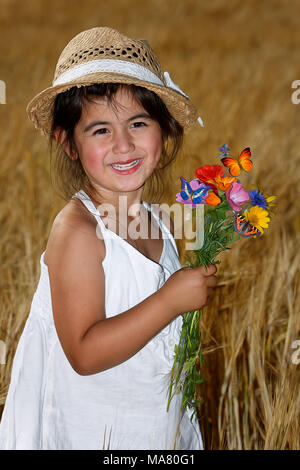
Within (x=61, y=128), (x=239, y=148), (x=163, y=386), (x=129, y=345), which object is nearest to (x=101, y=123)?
(x=61, y=128)

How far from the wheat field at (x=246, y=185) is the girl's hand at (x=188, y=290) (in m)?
0.39

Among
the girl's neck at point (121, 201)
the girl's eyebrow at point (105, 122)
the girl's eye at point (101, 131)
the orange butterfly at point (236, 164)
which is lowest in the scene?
the orange butterfly at point (236, 164)

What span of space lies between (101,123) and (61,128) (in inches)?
5.2

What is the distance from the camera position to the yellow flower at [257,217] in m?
0.94

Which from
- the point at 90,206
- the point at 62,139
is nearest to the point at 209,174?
the point at 90,206

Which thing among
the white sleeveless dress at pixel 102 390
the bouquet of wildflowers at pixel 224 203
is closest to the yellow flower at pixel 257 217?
the bouquet of wildflowers at pixel 224 203

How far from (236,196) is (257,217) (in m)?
0.05

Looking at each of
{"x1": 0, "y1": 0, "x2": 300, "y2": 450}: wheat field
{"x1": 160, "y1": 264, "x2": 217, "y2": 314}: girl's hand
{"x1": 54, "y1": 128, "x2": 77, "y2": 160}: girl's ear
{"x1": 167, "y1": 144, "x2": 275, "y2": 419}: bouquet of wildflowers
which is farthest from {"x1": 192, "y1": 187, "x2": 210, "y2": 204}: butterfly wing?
{"x1": 0, "y1": 0, "x2": 300, "y2": 450}: wheat field

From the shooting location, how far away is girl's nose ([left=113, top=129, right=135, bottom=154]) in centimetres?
113

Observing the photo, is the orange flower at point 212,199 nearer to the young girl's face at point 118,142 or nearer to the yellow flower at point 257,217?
the yellow flower at point 257,217

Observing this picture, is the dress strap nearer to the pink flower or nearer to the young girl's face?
the young girl's face

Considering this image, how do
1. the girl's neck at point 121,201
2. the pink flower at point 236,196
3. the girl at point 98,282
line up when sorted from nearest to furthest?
the pink flower at point 236,196, the girl at point 98,282, the girl's neck at point 121,201

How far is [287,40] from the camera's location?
18.5ft

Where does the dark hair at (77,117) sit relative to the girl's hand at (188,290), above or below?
above
